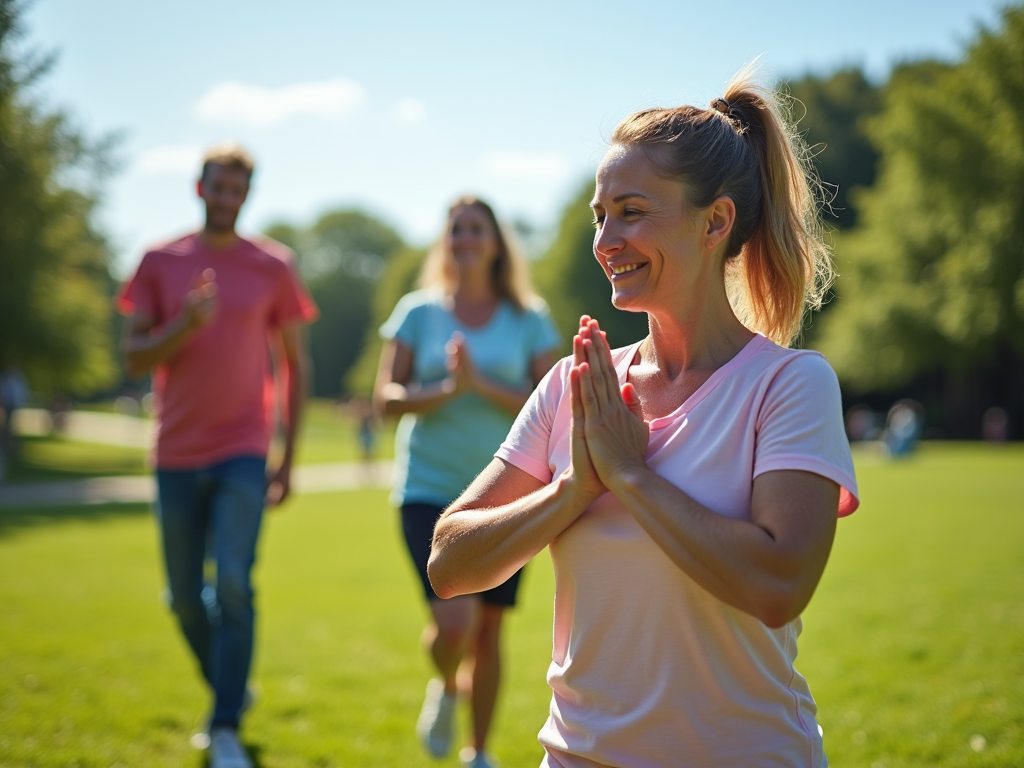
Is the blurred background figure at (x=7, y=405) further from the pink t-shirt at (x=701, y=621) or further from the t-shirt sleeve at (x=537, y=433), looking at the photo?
the pink t-shirt at (x=701, y=621)

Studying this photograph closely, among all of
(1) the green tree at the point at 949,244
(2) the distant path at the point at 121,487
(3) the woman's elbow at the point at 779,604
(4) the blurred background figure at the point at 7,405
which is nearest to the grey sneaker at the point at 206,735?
(3) the woman's elbow at the point at 779,604

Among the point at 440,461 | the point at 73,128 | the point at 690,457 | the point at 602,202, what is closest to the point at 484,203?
the point at 440,461

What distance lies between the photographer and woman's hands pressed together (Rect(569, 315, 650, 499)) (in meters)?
2.26

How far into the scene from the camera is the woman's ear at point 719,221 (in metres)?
2.47

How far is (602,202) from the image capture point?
2492mm

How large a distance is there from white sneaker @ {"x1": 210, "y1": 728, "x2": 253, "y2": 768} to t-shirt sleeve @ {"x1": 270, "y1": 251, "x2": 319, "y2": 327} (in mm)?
2266

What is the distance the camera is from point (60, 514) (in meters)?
18.6

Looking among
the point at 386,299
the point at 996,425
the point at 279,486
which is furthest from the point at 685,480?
the point at 386,299

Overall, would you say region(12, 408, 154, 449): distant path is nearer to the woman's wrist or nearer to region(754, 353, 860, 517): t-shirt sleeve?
the woman's wrist

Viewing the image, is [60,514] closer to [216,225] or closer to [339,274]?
[216,225]

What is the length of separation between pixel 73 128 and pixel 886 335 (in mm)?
34064

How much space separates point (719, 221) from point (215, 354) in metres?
3.52

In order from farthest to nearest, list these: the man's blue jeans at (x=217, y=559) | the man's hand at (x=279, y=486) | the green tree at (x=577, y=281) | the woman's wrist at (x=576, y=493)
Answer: the green tree at (x=577, y=281)
the man's hand at (x=279, y=486)
the man's blue jeans at (x=217, y=559)
the woman's wrist at (x=576, y=493)

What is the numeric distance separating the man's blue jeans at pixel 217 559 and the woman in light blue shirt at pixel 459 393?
806 millimetres
